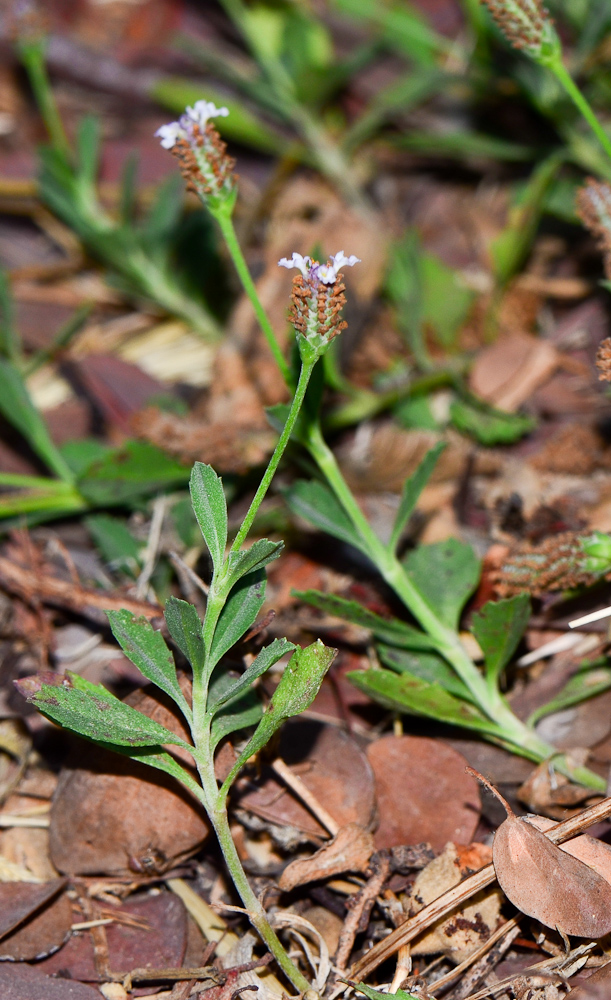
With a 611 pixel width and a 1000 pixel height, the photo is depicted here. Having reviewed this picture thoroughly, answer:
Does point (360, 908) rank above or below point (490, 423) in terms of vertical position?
below

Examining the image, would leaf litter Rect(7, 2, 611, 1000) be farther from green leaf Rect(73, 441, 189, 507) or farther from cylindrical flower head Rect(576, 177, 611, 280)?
cylindrical flower head Rect(576, 177, 611, 280)

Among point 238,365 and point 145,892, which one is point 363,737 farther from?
point 238,365

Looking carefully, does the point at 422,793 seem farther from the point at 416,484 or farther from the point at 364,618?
the point at 416,484

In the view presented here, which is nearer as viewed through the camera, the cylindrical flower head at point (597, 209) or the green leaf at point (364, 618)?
the green leaf at point (364, 618)

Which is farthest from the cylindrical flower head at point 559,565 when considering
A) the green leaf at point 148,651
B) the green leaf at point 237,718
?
the green leaf at point 148,651

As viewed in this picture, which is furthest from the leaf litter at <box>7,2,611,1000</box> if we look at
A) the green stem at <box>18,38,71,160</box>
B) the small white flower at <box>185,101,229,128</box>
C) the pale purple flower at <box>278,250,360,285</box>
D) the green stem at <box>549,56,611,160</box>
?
the small white flower at <box>185,101,229,128</box>

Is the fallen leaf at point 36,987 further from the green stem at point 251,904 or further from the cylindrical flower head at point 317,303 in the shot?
the cylindrical flower head at point 317,303

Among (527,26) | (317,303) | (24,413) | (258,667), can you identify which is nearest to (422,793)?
(258,667)
